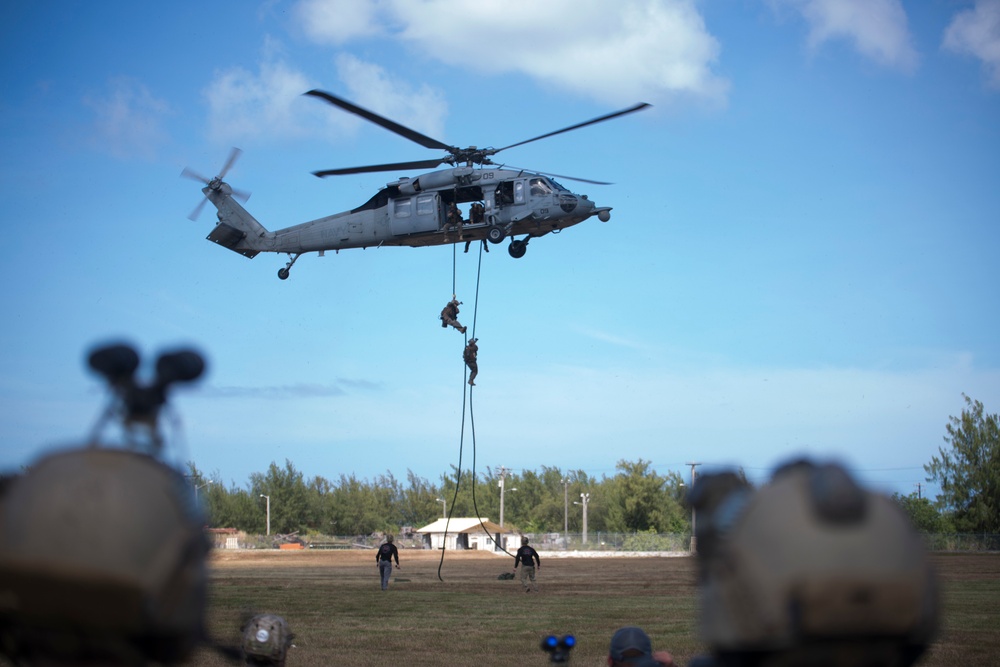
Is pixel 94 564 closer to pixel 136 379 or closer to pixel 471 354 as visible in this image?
pixel 136 379

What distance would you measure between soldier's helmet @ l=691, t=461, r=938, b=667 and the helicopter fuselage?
2114 cm

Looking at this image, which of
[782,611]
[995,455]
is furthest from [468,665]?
[995,455]

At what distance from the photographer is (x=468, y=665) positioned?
14.5 m

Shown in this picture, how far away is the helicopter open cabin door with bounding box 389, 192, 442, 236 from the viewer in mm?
23828

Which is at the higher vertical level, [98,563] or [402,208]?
[402,208]

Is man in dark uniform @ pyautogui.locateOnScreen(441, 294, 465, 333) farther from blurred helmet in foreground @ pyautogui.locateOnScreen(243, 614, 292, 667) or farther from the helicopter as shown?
blurred helmet in foreground @ pyautogui.locateOnScreen(243, 614, 292, 667)

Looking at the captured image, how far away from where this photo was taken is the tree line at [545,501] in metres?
72.5

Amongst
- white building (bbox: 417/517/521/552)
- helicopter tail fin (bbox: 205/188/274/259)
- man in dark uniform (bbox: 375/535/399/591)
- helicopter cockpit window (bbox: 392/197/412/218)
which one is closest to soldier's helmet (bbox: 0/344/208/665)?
helicopter cockpit window (bbox: 392/197/412/218)

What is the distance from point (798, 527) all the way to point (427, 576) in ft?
111

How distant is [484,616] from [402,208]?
8878mm

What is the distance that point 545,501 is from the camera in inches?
4875

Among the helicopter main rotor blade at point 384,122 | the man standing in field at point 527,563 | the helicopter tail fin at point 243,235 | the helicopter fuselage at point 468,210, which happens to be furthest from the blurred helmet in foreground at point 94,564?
the helicopter tail fin at point 243,235

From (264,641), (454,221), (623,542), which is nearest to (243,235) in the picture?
(454,221)

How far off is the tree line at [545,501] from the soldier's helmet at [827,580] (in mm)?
69417
